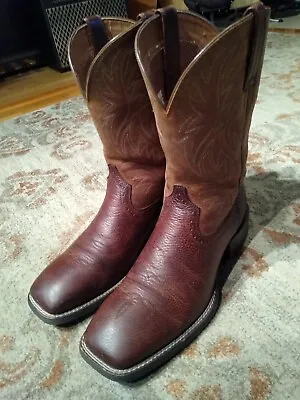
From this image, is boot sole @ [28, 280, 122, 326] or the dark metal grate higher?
boot sole @ [28, 280, 122, 326]

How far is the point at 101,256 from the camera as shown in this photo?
669mm

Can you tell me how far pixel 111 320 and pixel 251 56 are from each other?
1.33ft

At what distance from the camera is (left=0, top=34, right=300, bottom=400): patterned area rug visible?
0.55m

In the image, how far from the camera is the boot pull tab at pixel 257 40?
20.7 inches

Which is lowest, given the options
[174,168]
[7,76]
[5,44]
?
[7,76]

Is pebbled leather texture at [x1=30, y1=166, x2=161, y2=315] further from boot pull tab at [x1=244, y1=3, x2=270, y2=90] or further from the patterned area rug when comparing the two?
boot pull tab at [x1=244, y1=3, x2=270, y2=90]

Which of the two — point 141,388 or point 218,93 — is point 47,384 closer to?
point 141,388

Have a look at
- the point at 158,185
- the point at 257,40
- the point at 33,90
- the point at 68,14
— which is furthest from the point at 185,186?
the point at 68,14

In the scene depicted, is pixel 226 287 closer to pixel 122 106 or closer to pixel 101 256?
pixel 101 256

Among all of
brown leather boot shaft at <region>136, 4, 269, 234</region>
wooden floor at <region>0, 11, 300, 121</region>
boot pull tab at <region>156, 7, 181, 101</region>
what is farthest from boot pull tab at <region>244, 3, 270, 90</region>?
wooden floor at <region>0, 11, 300, 121</region>

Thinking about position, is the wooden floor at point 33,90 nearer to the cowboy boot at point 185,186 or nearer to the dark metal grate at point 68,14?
the dark metal grate at point 68,14

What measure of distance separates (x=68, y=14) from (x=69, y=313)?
1.74 metres

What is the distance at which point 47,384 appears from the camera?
57 cm

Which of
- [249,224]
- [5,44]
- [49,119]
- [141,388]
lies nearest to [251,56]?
[249,224]
